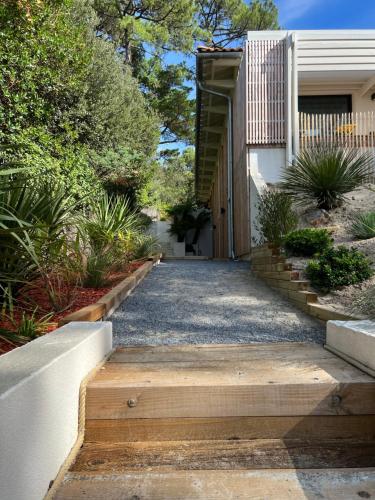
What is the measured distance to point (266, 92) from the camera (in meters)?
8.75

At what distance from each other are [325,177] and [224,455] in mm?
5630

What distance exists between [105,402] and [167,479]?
0.49m

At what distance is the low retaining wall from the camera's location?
1.86 meters

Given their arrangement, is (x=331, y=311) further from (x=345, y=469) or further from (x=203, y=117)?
(x=203, y=117)

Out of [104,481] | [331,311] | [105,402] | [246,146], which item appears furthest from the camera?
[246,146]

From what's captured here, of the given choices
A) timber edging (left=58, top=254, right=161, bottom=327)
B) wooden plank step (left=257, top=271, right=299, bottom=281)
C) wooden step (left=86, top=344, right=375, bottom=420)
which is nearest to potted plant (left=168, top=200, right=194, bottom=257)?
timber edging (left=58, top=254, right=161, bottom=327)

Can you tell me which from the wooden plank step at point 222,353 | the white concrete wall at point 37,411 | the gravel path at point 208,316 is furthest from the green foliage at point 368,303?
the white concrete wall at point 37,411

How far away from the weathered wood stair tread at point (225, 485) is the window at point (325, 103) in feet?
38.0

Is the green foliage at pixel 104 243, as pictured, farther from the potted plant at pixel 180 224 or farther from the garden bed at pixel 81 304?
the potted plant at pixel 180 224

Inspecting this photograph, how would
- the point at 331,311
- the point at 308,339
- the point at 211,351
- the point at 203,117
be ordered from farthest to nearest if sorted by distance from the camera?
the point at 203,117 → the point at 331,311 → the point at 308,339 → the point at 211,351

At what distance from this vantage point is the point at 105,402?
1.71m

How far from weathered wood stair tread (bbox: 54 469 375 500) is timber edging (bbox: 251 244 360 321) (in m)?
1.86

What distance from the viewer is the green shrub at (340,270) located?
13.9 ft

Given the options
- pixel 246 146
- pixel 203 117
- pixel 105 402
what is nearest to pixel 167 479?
pixel 105 402
